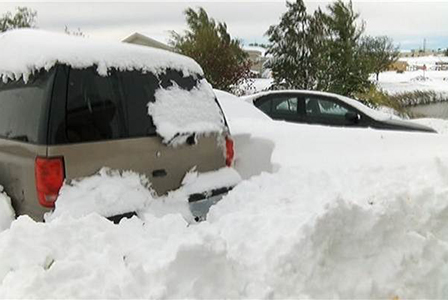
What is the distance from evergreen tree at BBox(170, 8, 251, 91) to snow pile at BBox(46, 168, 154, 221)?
35.7 ft

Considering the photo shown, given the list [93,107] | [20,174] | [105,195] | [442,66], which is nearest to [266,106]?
[93,107]

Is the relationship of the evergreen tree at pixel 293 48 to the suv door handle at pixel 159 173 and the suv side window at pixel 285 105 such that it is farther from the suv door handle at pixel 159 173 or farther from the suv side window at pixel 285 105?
the suv door handle at pixel 159 173

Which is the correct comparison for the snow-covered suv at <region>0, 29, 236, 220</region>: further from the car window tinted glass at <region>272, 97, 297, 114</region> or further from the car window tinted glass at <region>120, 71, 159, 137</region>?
the car window tinted glass at <region>272, 97, 297, 114</region>

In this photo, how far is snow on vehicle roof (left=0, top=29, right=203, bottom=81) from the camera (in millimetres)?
3314

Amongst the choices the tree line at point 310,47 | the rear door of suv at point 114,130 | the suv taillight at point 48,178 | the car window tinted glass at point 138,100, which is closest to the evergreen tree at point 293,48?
the tree line at point 310,47

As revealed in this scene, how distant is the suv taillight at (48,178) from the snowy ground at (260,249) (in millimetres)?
259

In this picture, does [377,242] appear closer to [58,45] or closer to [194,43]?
[58,45]

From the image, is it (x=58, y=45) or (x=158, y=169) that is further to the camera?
(x=158, y=169)

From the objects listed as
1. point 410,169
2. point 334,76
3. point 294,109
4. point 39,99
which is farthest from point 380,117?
point 39,99

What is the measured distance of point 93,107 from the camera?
3.38 meters

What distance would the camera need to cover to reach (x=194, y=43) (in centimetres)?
1452

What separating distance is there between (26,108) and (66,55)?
0.48m

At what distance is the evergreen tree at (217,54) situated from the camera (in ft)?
46.4

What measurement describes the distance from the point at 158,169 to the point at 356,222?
1.53m
